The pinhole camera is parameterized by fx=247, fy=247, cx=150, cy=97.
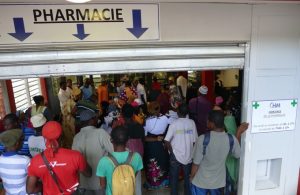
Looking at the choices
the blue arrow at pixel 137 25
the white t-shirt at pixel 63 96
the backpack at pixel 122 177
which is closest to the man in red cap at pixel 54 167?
the backpack at pixel 122 177

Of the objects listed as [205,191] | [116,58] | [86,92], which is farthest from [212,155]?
[86,92]

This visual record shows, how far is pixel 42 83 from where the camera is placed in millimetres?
8484

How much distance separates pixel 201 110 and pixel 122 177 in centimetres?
274

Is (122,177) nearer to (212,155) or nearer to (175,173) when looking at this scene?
(212,155)

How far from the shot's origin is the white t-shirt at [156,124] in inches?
146

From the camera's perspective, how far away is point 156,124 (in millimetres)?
3715

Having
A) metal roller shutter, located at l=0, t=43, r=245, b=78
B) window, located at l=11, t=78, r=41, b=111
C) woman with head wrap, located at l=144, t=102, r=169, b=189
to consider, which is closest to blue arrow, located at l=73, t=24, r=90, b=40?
metal roller shutter, located at l=0, t=43, r=245, b=78

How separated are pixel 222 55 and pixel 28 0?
222 cm

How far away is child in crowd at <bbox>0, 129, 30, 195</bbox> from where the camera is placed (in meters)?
2.44

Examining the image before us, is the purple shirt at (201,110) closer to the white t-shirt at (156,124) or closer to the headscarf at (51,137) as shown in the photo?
the white t-shirt at (156,124)

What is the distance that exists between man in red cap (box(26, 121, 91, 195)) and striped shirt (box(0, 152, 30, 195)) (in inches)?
7.7

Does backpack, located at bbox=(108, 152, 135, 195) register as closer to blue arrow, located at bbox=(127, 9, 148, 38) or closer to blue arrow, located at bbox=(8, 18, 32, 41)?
blue arrow, located at bbox=(127, 9, 148, 38)

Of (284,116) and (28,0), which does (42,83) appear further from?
(284,116)

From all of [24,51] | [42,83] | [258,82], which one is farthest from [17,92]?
[258,82]
